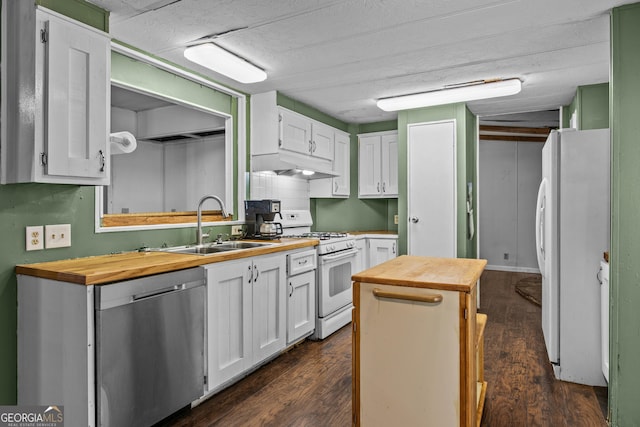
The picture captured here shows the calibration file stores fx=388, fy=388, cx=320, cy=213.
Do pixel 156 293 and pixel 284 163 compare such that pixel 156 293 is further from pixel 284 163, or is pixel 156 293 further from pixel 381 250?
pixel 381 250

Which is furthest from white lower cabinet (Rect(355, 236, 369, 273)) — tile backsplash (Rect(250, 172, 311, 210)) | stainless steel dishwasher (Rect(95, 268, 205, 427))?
stainless steel dishwasher (Rect(95, 268, 205, 427))

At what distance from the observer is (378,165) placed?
5.05m

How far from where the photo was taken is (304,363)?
305cm

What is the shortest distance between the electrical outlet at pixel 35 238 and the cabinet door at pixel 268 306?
49.7 inches

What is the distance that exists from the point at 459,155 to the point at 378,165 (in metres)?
1.14

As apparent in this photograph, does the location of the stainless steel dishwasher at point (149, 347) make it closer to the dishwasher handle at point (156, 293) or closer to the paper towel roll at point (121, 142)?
the dishwasher handle at point (156, 293)

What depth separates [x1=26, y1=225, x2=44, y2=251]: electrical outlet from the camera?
2055 millimetres

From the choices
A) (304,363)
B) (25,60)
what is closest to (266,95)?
(25,60)

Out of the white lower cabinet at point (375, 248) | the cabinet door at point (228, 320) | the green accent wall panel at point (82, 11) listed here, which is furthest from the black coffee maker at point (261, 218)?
the green accent wall panel at point (82, 11)

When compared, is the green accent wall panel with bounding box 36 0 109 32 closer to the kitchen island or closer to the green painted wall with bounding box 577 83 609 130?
the kitchen island

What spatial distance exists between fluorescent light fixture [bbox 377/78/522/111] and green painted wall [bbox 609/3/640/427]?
3.96 ft

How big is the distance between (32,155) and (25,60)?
0.47 m

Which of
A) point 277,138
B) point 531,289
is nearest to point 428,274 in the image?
point 277,138

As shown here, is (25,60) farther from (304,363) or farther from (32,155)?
(304,363)
